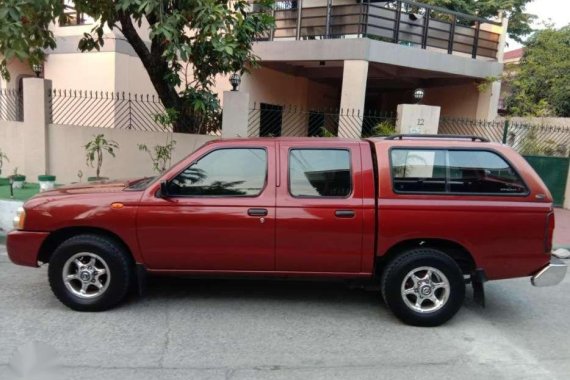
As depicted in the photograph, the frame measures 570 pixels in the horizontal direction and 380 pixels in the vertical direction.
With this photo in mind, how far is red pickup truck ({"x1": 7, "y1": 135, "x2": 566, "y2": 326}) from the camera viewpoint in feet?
14.5

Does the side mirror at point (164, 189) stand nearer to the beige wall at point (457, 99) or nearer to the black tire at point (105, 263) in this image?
the black tire at point (105, 263)

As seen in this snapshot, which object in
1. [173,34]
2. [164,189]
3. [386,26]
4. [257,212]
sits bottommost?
[257,212]

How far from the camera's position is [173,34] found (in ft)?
21.5

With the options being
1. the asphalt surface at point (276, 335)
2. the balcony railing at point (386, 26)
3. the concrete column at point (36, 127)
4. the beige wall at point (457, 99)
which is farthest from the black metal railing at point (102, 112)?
the beige wall at point (457, 99)

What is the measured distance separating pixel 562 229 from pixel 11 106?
1296 centimetres

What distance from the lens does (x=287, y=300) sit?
16.7ft

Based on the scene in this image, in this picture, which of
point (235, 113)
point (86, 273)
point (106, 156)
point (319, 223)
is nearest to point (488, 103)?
point (235, 113)

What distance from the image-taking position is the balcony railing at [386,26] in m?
12.7

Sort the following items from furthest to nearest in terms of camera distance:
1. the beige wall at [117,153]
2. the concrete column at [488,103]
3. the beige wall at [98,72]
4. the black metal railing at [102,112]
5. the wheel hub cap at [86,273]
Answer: the concrete column at [488,103]
the beige wall at [98,72]
the black metal railing at [102,112]
the beige wall at [117,153]
the wheel hub cap at [86,273]

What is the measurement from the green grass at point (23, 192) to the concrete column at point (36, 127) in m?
0.45

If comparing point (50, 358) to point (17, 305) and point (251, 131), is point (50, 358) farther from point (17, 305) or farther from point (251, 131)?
point (251, 131)

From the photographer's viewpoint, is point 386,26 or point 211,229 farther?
point 386,26

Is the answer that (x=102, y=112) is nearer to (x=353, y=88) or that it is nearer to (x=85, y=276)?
(x=353, y=88)

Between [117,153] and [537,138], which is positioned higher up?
[537,138]
